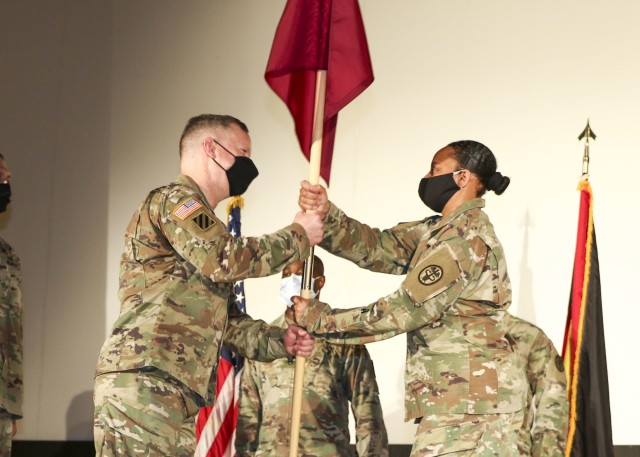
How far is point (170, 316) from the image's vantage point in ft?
10.5

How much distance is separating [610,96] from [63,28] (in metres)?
3.29

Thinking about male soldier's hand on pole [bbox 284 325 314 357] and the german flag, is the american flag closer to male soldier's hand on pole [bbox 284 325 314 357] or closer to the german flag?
male soldier's hand on pole [bbox 284 325 314 357]

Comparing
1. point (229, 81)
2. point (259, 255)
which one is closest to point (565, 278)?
point (229, 81)

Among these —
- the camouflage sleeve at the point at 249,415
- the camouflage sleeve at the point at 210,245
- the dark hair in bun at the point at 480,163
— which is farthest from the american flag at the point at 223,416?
the dark hair in bun at the point at 480,163

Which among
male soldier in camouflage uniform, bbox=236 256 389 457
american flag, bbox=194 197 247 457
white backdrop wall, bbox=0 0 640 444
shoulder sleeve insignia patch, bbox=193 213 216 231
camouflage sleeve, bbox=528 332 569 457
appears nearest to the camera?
shoulder sleeve insignia patch, bbox=193 213 216 231

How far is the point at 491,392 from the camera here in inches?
137

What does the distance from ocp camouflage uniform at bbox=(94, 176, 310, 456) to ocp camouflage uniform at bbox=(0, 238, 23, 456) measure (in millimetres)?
1281

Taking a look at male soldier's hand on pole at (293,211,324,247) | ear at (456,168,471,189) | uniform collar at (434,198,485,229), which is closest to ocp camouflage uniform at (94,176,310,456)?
male soldier's hand on pole at (293,211,324,247)

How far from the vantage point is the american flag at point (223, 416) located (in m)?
4.51

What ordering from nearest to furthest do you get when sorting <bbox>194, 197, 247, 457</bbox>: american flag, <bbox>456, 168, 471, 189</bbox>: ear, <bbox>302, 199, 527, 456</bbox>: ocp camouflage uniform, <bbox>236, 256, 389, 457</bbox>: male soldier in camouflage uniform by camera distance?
<bbox>302, 199, 527, 456</bbox>: ocp camouflage uniform
<bbox>456, 168, 471, 189</bbox>: ear
<bbox>236, 256, 389, 457</bbox>: male soldier in camouflage uniform
<bbox>194, 197, 247, 457</bbox>: american flag

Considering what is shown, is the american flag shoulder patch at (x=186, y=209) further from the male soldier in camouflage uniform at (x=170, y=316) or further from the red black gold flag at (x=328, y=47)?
the red black gold flag at (x=328, y=47)

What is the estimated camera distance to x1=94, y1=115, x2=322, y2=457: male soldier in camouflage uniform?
10.2ft

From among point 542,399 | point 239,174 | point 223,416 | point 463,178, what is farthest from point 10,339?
point 542,399

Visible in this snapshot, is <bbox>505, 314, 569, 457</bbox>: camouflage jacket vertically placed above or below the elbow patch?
below
